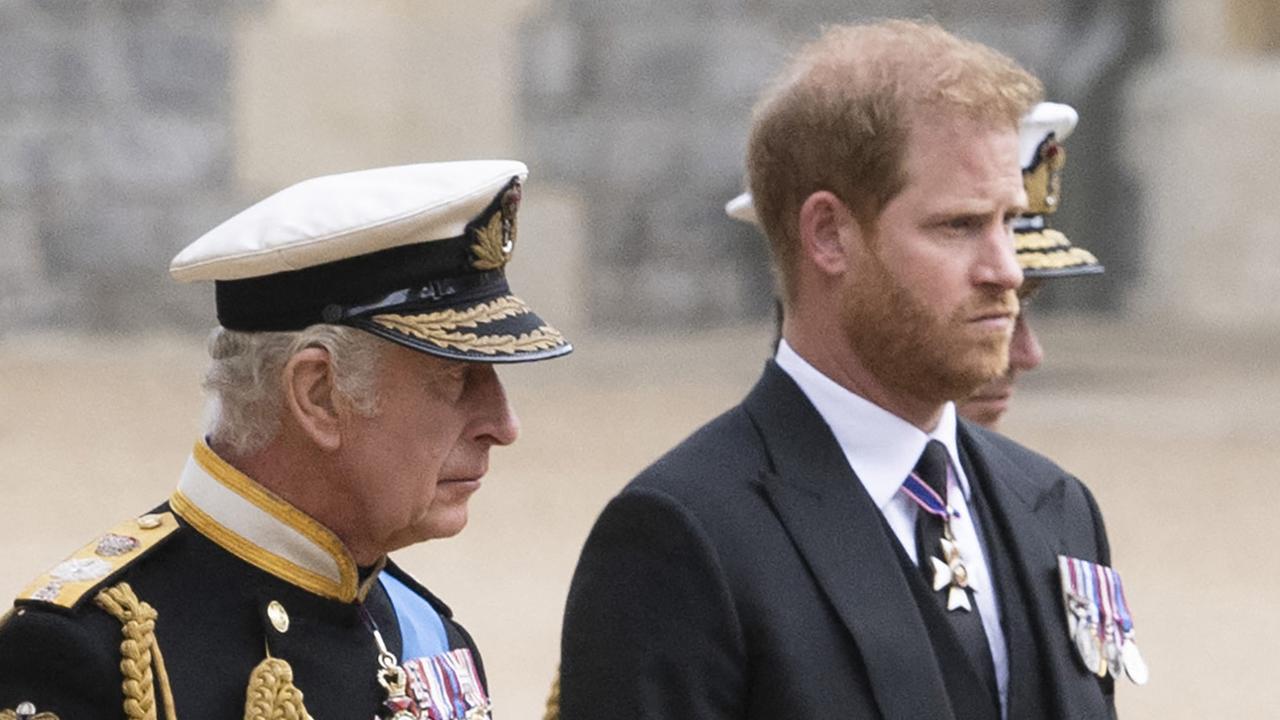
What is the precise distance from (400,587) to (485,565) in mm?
5858

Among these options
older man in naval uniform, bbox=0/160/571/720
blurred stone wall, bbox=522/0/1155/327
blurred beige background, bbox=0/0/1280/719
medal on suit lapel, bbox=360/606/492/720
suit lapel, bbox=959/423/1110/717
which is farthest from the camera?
blurred stone wall, bbox=522/0/1155/327

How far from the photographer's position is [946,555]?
11.2ft

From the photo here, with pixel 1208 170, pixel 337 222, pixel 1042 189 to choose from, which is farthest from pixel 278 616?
pixel 1208 170

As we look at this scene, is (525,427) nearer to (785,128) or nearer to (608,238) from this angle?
(608,238)

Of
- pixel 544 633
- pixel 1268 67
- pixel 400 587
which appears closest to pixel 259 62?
pixel 1268 67

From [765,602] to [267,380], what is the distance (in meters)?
0.64

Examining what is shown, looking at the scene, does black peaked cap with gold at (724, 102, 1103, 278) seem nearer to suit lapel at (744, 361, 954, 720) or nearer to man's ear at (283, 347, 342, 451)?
suit lapel at (744, 361, 954, 720)

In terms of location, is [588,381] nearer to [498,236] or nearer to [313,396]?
[498,236]

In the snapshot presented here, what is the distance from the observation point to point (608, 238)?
1496 centimetres

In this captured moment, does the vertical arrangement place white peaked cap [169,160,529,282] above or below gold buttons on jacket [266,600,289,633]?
above

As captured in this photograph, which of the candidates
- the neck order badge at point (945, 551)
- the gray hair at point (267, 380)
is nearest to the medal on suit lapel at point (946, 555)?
the neck order badge at point (945, 551)

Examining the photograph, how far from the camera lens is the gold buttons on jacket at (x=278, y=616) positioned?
321 centimetres

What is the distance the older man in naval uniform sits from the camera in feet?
10.5

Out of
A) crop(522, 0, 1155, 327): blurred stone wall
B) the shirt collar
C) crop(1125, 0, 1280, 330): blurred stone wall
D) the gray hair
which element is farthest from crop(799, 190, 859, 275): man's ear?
crop(1125, 0, 1280, 330): blurred stone wall
